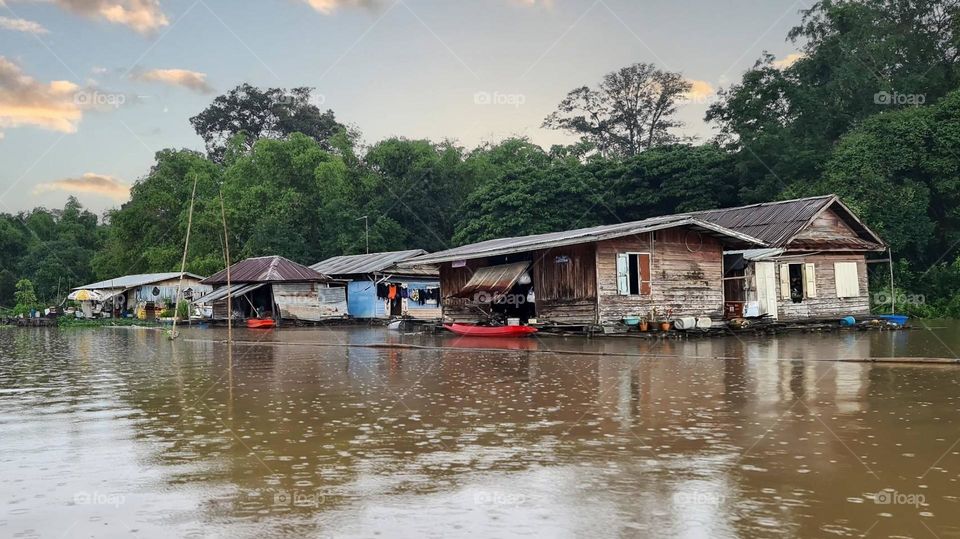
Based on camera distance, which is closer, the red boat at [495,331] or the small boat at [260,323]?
the red boat at [495,331]

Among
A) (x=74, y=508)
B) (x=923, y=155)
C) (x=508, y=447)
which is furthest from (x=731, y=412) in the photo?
(x=923, y=155)

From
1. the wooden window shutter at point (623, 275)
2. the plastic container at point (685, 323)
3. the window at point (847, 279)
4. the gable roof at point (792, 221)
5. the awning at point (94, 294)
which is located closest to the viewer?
the plastic container at point (685, 323)

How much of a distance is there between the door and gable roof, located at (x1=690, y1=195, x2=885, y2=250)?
860mm

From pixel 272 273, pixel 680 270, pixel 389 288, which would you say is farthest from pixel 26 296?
pixel 680 270

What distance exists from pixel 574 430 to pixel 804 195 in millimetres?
34544

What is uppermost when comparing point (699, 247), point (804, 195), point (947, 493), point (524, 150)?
point (524, 150)

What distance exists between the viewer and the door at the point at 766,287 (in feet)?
91.2

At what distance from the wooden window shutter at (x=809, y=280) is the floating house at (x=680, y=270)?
0.12ft

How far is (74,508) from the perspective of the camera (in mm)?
6242

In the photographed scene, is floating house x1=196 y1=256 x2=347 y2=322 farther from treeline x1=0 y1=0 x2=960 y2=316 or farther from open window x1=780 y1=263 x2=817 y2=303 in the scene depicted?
open window x1=780 y1=263 x2=817 y2=303

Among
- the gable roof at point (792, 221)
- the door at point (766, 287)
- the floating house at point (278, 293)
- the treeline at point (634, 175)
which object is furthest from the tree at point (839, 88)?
the floating house at point (278, 293)

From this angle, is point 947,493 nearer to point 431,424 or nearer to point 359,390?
point 431,424

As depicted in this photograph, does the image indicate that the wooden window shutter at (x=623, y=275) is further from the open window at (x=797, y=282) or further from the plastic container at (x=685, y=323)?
the open window at (x=797, y=282)

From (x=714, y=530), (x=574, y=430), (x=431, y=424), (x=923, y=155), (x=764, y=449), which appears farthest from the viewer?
(x=923, y=155)
